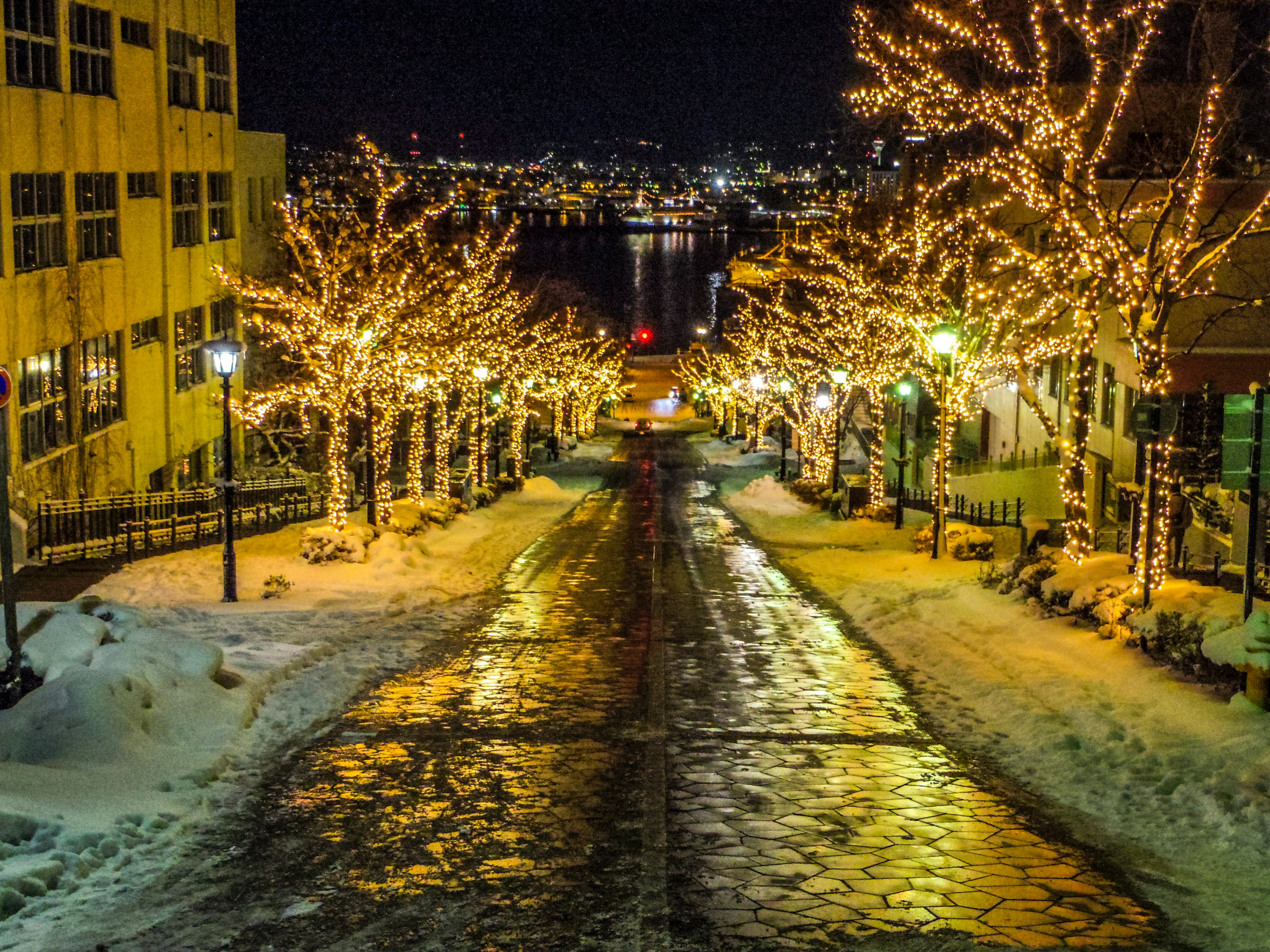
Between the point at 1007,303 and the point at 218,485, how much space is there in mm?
17192

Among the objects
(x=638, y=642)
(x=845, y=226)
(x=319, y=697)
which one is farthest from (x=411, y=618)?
(x=845, y=226)

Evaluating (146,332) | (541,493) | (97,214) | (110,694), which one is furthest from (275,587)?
(541,493)

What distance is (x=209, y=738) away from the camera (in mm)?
10898

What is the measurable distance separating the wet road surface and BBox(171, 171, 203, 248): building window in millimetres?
25246

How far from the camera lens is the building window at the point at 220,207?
1583 inches

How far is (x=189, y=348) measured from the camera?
126 feet

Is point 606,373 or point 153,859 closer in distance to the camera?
point 153,859

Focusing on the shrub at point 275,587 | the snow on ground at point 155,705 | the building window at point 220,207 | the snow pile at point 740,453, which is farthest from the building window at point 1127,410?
the snow pile at point 740,453

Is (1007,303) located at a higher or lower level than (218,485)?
higher

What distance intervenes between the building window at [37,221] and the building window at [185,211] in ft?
24.6

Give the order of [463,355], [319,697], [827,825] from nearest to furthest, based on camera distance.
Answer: [827,825], [319,697], [463,355]

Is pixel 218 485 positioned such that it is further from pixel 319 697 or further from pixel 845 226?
pixel 845 226

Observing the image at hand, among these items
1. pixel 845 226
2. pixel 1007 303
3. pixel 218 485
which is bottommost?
pixel 218 485

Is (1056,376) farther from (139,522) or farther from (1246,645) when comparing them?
(1246,645)
